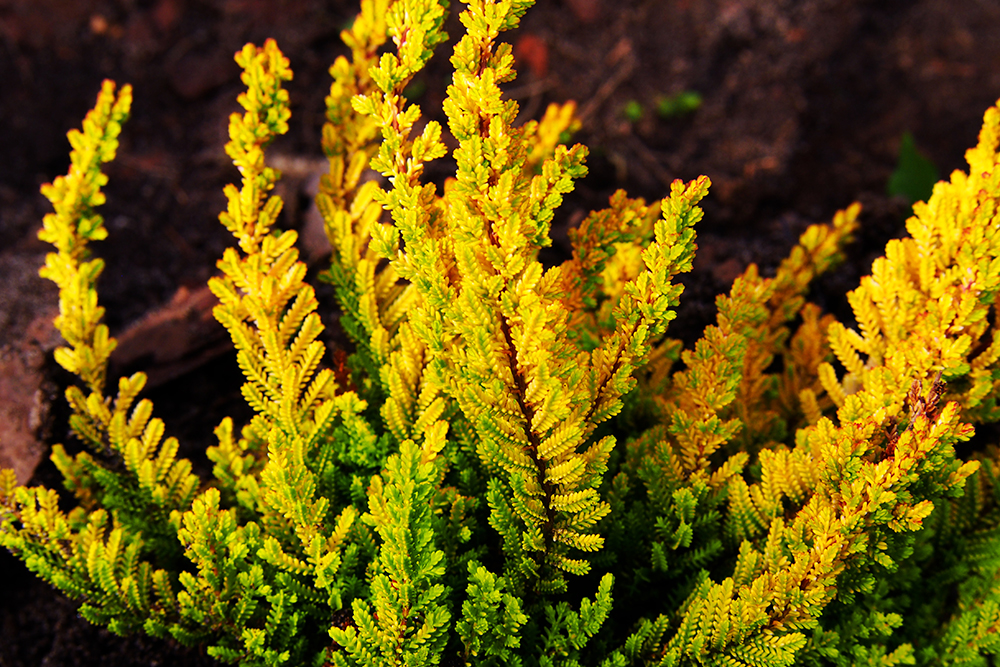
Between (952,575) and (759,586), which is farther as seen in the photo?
(952,575)

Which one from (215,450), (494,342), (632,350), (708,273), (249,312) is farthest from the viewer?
(708,273)

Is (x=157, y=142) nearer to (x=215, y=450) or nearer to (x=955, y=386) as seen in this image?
(x=215, y=450)

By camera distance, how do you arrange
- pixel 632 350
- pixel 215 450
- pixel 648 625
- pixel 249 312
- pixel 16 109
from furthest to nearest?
1. pixel 16 109
2. pixel 215 450
3. pixel 249 312
4. pixel 648 625
5. pixel 632 350

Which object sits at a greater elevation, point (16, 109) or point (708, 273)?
point (16, 109)

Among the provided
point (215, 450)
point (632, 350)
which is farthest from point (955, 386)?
point (215, 450)

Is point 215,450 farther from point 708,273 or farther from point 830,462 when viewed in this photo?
point 708,273

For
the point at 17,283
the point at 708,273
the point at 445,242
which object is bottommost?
the point at 445,242

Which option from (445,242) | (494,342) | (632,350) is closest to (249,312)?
(445,242)
